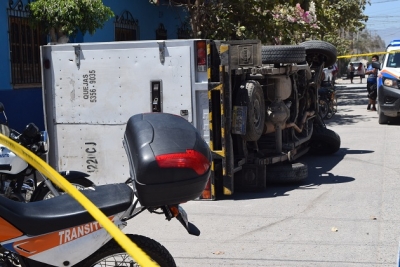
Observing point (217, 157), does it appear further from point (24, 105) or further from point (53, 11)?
point (24, 105)

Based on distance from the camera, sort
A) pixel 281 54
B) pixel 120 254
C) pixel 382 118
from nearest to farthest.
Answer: pixel 120 254, pixel 281 54, pixel 382 118

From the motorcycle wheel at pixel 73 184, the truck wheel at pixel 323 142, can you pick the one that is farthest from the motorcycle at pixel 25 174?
the truck wheel at pixel 323 142

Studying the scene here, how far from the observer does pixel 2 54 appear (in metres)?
12.4

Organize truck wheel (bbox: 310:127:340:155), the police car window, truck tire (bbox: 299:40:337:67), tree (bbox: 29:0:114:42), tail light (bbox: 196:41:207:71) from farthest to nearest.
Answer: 1. the police car window
2. truck wheel (bbox: 310:127:340:155)
3. tree (bbox: 29:0:114:42)
4. truck tire (bbox: 299:40:337:67)
5. tail light (bbox: 196:41:207:71)

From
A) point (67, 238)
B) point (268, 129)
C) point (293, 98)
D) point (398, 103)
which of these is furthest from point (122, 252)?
point (398, 103)

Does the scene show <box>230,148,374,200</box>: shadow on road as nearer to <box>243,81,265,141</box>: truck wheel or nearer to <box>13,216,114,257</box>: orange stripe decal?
<box>243,81,265,141</box>: truck wheel

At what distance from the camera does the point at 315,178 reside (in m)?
10.1

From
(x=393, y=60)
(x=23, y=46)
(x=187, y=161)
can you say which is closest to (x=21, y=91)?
(x=23, y=46)

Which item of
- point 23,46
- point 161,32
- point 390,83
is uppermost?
point 161,32

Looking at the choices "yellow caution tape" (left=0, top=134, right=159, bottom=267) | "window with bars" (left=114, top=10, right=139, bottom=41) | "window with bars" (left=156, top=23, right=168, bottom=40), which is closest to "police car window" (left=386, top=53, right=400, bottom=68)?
"window with bars" (left=156, top=23, right=168, bottom=40)

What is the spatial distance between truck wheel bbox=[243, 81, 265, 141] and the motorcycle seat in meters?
4.71

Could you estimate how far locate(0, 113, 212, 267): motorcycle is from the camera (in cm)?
386

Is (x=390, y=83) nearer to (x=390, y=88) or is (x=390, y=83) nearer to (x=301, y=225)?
(x=390, y=88)

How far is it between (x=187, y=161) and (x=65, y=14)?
8465mm
